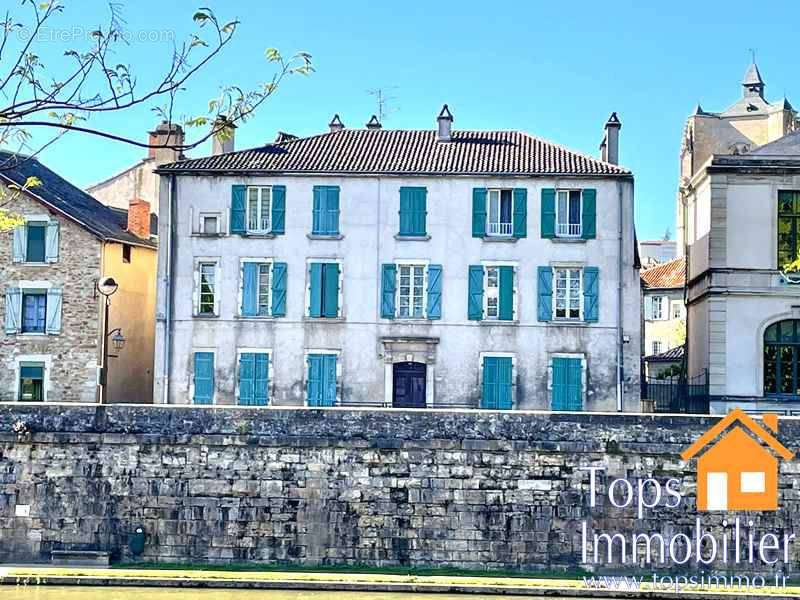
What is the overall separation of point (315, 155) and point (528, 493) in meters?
12.6

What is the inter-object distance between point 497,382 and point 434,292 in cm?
276

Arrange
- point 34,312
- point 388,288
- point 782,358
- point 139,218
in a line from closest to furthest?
1. point 782,358
2. point 388,288
3. point 34,312
4. point 139,218

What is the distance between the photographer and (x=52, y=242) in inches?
1291

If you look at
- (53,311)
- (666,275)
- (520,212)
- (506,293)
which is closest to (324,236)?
(506,293)

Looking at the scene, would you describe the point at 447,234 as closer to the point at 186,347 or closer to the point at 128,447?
the point at 186,347

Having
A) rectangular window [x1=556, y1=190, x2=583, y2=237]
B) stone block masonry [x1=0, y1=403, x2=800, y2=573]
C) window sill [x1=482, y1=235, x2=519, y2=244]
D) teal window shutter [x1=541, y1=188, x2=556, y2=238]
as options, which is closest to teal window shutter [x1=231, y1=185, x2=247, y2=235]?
window sill [x1=482, y1=235, x2=519, y2=244]

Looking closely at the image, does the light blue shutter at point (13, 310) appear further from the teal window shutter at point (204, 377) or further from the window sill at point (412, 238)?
the window sill at point (412, 238)

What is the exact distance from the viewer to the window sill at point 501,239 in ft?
104

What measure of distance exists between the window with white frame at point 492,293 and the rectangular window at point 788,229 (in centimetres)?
697

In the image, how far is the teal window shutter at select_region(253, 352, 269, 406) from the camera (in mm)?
31125

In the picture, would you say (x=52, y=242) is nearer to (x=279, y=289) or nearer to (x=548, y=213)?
(x=279, y=289)

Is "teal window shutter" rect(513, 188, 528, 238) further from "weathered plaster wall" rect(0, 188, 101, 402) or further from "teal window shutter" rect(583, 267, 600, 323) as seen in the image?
"weathered plaster wall" rect(0, 188, 101, 402)

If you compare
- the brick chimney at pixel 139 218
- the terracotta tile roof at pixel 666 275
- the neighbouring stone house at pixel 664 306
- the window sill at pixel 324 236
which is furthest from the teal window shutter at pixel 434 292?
the terracotta tile roof at pixel 666 275

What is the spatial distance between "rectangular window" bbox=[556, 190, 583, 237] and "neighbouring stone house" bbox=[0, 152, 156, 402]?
11.6m
